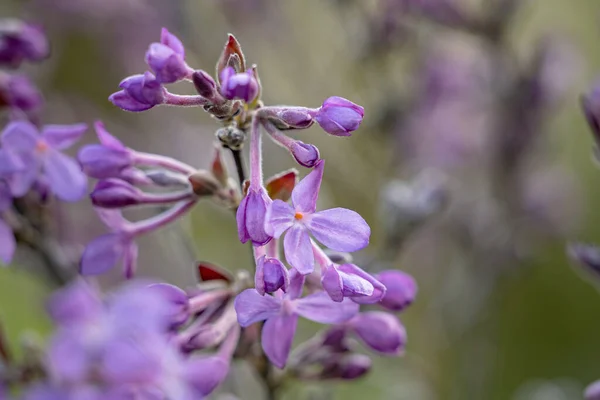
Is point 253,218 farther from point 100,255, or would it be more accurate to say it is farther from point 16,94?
point 16,94

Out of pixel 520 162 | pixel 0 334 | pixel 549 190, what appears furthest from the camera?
pixel 549 190

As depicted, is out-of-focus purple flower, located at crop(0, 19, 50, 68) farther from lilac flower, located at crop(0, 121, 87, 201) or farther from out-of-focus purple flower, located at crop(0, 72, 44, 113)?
lilac flower, located at crop(0, 121, 87, 201)

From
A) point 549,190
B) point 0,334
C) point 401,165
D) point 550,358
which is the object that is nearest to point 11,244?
point 0,334

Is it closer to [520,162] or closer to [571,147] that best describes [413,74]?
A: [520,162]

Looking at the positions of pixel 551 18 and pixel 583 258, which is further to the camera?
pixel 551 18

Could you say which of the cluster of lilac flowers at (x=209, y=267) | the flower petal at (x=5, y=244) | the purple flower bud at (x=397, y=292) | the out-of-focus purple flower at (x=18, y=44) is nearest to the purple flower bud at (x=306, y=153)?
the cluster of lilac flowers at (x=209, y=267)

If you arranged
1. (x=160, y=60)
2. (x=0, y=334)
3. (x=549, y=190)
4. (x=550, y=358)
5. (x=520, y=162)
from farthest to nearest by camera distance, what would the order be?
(x=550, y=358) → (x=549, y=190) → (x=520, y=162) → (x=0, y=334) → (x=160, y=60)

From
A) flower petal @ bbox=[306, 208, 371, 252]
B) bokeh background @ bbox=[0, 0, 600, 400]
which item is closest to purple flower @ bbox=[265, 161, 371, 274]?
flower petal @ bbox=[306, 208, 371, 252]
